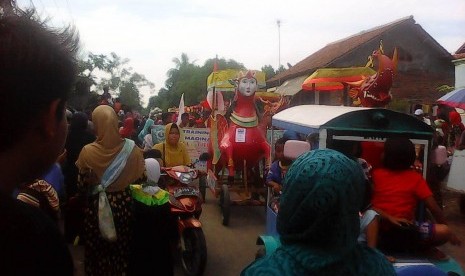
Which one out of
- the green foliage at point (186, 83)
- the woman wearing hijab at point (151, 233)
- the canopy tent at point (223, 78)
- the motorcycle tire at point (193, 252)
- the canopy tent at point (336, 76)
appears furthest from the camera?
the green foliage at point (186, 83)

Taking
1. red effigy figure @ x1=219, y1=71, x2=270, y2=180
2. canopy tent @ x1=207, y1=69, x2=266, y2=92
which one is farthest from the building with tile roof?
red effigy figure @ x1=219, y1=71, x2=270, y2=180

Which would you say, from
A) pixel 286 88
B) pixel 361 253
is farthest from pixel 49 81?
pixel 286 88

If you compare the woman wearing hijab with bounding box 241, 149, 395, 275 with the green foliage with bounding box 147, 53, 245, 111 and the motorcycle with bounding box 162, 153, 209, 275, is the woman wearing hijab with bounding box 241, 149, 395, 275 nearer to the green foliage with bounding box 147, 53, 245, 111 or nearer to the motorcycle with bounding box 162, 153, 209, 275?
the motorcycle with bounding box 162, 153, 209, 275

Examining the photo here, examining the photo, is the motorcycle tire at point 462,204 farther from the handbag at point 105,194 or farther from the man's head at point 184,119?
the handbag at point 105,194

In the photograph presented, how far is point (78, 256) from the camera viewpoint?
6227mm

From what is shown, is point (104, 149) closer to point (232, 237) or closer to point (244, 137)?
point (232, 237)

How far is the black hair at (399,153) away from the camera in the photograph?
3.82 meters

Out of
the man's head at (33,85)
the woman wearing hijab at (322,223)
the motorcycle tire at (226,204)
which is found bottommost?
the motorcycle tire at (226,204)

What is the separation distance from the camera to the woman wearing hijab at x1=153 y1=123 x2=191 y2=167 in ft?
21.6

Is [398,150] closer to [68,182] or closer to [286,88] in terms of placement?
[68,182]

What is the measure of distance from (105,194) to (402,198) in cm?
230

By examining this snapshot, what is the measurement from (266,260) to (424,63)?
25.1 metres

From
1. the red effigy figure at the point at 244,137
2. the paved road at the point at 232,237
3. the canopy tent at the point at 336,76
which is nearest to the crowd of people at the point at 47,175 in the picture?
the paved road at the point at 232,237

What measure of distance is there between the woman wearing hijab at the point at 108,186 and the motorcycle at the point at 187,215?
1.08 m
